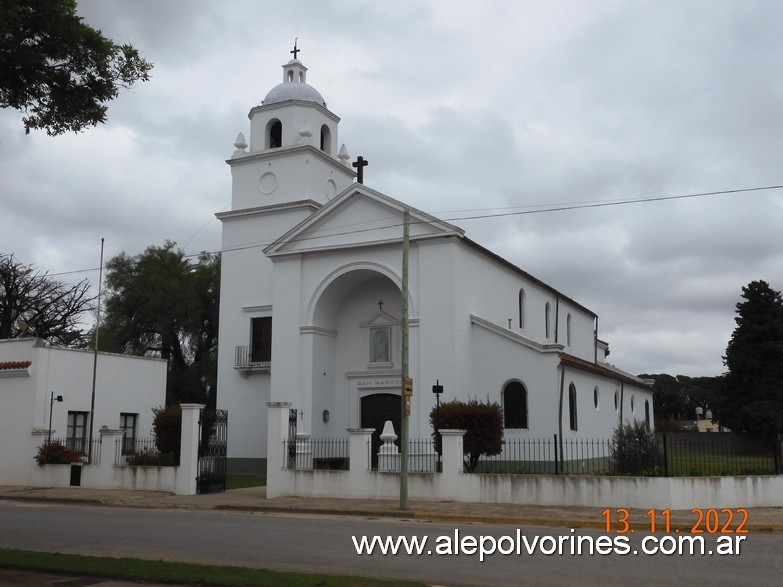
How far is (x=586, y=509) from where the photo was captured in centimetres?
1852

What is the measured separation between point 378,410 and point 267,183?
11073 millimetres

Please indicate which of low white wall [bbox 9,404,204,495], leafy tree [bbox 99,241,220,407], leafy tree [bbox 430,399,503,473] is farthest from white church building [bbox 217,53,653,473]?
leafy tree [bbox 99,241,220,407]

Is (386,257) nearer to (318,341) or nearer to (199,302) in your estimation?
(318,341)

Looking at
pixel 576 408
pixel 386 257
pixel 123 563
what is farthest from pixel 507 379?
pixel 123 563

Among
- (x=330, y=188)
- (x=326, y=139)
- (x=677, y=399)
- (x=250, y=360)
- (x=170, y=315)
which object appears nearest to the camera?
(x=250, y=360)

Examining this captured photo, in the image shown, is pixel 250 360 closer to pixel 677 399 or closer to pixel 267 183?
pixel 267 183

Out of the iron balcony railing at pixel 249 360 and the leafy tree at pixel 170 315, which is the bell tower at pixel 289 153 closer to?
the iron balcony railing at pixel 249 360

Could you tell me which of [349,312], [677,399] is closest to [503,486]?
[349,312]

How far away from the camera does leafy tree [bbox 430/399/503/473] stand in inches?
888

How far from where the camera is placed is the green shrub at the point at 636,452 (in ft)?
65.4

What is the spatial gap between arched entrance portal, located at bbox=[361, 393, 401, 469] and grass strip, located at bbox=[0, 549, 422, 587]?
19404mm

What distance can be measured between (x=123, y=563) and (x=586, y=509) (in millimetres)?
11383

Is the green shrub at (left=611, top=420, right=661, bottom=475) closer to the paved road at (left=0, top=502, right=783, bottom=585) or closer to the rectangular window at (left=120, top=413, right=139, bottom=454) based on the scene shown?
the paved road at (left=0, top=502, right=783, bottom=585)

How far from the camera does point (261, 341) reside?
108ft
